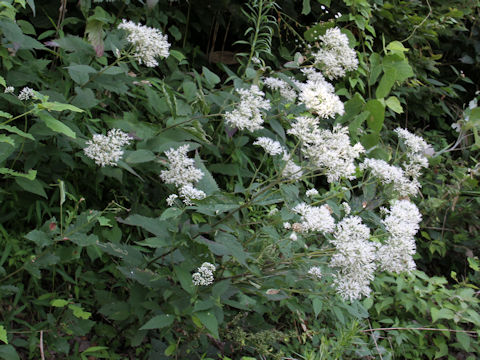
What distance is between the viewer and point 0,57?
2.15 m

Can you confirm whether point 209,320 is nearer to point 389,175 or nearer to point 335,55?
point 389,175

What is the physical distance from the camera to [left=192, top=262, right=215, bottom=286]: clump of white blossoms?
67.2 inches

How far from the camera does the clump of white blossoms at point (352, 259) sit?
1765 millimetres

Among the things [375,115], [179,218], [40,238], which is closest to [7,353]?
[40,238]

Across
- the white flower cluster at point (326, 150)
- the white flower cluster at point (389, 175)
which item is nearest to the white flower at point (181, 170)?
the white flower cluster at point (326, 150)

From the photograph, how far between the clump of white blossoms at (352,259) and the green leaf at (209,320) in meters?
0.49

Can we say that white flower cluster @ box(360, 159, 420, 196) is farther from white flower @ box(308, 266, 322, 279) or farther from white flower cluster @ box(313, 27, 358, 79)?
white flower cluster @ box(313, 27, 358, 79)

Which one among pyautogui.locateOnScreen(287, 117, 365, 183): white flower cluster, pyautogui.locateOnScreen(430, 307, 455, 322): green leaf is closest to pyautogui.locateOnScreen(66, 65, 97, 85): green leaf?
pyautogui.locateOnScreen(287, 117, 365, 183): white flower cluster

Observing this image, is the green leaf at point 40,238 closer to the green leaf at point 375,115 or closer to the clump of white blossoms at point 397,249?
the clump of white blossoms at point 397,249

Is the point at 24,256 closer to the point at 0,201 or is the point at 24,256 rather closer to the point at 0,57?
the point at 0,201

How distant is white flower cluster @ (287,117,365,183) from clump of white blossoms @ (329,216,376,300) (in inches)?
8.4

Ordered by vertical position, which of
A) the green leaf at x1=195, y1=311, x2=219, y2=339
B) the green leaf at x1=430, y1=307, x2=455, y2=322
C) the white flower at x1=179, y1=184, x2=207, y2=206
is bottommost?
the green leaf at x1=430, y1=307, x2=455, y2=322

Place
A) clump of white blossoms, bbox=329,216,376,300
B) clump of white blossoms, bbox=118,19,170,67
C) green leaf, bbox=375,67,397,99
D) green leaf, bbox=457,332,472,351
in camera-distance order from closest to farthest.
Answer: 1. clump of white blossoms, bbox=329,216,376,300
2. clump of white blossoms, bbox=118,19,170,67
3. green leaf, bbox=457,332,472,351
4. green leaf, bbox=375,67,397,99

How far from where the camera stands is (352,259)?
176 cm
